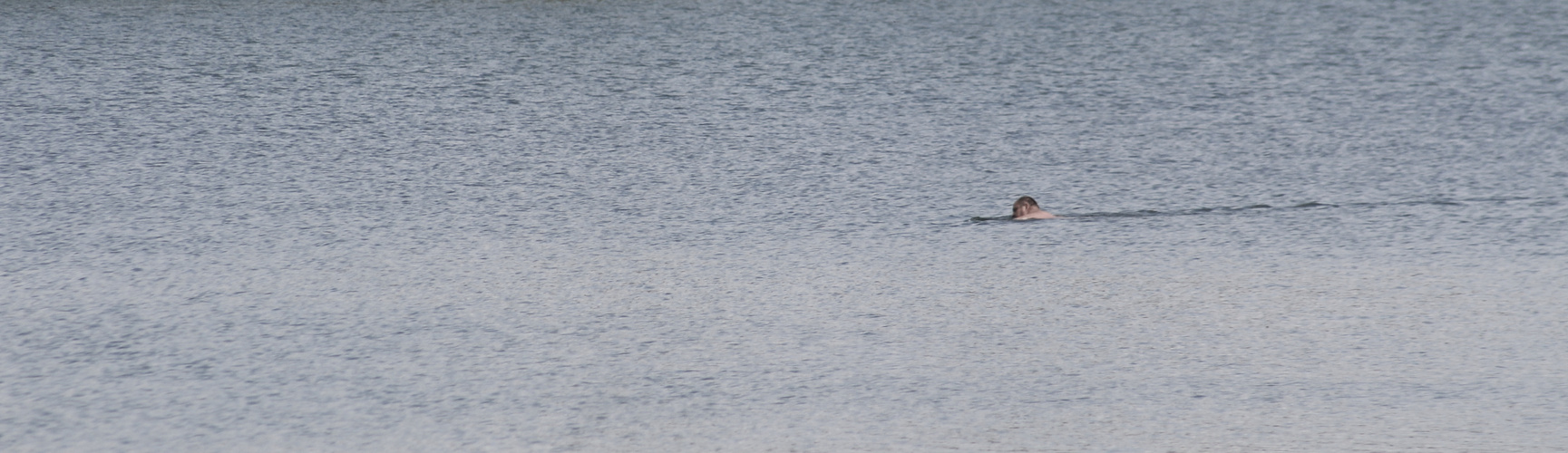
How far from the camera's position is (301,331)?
4.70 meters

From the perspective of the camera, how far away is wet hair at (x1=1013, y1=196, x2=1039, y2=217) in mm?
5570

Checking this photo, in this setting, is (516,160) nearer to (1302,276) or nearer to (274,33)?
(274,33)

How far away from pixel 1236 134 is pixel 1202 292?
1844mm

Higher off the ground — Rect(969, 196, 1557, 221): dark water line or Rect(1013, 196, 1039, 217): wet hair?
Rect(1013, 196, 1039, 217): wet hair

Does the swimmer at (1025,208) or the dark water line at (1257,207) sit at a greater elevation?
the swimmer at (1025,208)

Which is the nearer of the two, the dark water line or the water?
the water

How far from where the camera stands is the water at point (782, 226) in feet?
13.3

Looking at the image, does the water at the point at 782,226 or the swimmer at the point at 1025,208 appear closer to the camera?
the water at the point at 782,226

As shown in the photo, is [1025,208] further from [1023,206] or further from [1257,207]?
[1257,207]

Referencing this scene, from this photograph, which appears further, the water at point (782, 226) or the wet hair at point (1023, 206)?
the wet hair at point (1023, 206)

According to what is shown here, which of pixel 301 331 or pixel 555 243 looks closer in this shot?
pixel 301 331

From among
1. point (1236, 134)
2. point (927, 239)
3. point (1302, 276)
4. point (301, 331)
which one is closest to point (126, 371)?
point (301, 331)

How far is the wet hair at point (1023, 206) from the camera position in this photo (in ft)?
18.3

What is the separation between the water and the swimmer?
0.08 metres
